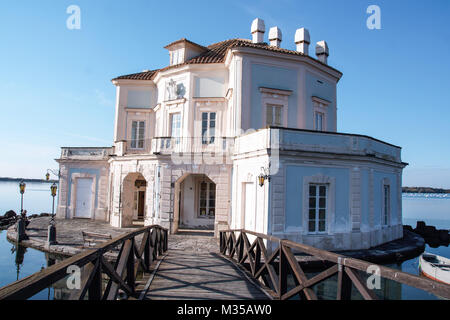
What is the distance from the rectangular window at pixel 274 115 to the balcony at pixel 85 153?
1169cm

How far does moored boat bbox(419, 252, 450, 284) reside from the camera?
11.6 meters

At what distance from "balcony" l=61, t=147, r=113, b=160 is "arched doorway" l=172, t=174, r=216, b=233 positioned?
6819 millimetres

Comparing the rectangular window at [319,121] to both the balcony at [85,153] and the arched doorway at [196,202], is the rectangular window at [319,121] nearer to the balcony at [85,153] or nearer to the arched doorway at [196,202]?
the arched doorway at [196,202]

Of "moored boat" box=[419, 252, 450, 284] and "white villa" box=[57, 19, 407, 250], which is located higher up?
"white villa" box=[57, 19, 407, 250]

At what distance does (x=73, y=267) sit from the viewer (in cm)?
327

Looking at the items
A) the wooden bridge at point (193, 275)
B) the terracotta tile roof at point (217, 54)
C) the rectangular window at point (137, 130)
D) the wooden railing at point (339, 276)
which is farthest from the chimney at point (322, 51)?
the wooden railing at point (339, 276)

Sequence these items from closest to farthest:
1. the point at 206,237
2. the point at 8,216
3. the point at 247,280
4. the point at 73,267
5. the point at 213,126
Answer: the point at 73,267
the point at 247,280
the point at 206,237
the point at 213,126
the point at 8,216

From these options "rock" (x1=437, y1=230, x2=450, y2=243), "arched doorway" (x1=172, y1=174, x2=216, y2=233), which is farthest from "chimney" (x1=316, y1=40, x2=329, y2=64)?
"rock" (x1=437, y1=230, x2=450, y2=243)

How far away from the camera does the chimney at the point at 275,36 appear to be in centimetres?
1893

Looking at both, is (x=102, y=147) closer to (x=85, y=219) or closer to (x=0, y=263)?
(x=85, y=219)

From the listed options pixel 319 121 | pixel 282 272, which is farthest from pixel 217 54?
pixel 282 272

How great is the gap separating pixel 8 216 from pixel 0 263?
15.7m

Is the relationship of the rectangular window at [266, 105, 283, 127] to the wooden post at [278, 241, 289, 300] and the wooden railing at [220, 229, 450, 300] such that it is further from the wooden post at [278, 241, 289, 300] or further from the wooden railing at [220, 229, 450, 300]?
the wooden post at [278, 241, 289, 300]

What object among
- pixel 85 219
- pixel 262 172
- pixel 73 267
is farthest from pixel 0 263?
pixel 73 267
